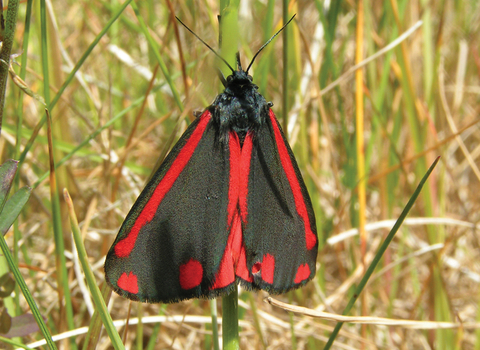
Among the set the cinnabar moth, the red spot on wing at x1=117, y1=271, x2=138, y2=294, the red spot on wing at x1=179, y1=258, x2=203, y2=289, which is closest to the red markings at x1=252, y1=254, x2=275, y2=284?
the cinnabar moth

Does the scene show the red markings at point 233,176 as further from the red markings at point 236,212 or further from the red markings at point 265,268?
the red markings at point 265,268

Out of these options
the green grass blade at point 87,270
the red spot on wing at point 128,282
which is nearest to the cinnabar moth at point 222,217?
the red spot on wing at point 128,282

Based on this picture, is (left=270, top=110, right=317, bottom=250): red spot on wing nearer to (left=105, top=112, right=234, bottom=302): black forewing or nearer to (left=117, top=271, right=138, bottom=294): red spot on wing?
(left=105, top=112, right=234, bottom=302): black forewing

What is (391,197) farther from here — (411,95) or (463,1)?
(463,1)

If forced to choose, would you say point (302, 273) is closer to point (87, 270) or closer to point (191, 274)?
point (191, 274)

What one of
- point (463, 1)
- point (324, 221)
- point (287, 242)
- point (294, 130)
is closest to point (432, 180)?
point (324, 221)


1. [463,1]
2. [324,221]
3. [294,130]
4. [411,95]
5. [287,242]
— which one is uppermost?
[463,1]
